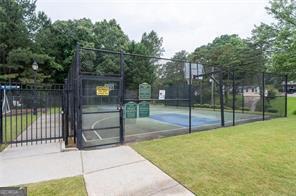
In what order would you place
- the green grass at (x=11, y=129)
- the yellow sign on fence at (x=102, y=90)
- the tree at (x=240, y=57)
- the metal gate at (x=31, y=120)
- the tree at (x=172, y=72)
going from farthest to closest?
the tree at (x=240, y=57) < the tree at (x=172, y=72) < the green grass at (x=11, y=129) < the metal gate at (x=31, y=120) < the yellow sign on fence at (x=102, y=90)

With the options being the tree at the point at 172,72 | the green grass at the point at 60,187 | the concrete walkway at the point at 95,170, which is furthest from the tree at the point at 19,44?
the green grass at the point at 60,187

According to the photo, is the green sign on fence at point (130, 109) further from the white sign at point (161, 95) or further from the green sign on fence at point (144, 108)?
the white sign at point (161, 95)

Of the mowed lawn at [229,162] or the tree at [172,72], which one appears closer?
the mowed lawn at [229,162]

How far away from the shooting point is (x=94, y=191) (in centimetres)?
433

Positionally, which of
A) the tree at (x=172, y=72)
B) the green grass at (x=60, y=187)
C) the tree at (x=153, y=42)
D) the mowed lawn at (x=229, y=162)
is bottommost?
the green grass at (x=60, y=187)

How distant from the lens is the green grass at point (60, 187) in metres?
4.23

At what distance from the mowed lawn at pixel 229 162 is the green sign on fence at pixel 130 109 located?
97cm

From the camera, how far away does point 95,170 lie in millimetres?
5438

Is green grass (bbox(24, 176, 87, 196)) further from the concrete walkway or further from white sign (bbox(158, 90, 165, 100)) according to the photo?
white sign (bbox(158, 90, 165, 100))

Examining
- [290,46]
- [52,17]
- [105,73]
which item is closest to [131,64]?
[105,73]

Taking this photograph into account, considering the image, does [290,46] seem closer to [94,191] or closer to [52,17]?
[94,191]

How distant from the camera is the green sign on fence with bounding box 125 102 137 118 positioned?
827cm

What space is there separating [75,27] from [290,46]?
84.7 feet

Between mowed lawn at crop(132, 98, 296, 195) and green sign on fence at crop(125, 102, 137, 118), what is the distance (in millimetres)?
967
